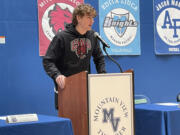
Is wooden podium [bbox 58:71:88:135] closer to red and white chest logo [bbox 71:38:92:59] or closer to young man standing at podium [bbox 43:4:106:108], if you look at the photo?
young man standing at podium [bbox 43:4:106:108]

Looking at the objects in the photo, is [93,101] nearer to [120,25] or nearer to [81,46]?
[81,46]

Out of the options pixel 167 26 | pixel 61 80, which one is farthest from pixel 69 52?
pixel 167 26

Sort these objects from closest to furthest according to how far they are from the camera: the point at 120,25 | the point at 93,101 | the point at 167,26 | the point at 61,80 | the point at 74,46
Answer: the point at 93,101, the point at 61,80, the point at 74,46, the point at 120,25, the point at 167,26

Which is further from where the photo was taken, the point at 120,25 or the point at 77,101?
the point at 120,25

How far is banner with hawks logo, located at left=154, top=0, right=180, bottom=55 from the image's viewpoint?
5.26 m

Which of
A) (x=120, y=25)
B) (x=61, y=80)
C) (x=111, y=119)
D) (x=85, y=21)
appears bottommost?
(x=111, y=119)

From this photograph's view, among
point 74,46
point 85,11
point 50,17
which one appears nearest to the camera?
point 85,11

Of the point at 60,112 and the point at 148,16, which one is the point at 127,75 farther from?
the point at 148,16

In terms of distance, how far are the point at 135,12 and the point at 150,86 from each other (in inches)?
43.9

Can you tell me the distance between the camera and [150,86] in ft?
17.2

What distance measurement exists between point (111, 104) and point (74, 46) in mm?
734

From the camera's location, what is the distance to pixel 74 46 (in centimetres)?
289

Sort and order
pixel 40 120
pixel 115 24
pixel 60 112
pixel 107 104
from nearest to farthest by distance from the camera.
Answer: pixel 40 120 < pixel 107 104 < pixel 60 112 < pixel 115 24

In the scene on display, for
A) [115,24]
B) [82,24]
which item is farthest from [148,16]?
A: [82,24]
